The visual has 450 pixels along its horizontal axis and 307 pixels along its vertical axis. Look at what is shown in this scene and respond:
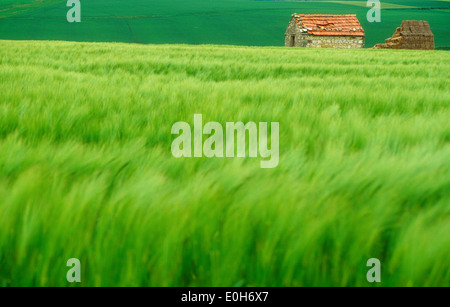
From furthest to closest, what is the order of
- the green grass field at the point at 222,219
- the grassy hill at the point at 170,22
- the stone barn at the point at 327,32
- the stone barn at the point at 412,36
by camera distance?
1. the grassy hill at the point at 170,22
2. the stone barn at the point at 412,36
3. the stone barn at the point at 327,32
4. the green grass field at the point at 222,219

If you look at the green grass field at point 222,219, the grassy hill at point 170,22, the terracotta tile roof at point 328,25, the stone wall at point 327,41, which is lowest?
the green grass field at point 222,219

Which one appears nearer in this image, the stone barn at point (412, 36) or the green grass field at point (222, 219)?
the green grass field at point (222, 219)

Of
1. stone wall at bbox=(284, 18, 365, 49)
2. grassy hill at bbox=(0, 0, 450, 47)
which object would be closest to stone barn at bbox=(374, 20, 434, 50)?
stone wall at bbox=(284, 18, 365, 49)

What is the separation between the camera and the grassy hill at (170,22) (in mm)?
31031

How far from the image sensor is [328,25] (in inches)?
1027

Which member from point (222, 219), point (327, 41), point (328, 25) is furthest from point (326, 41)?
point (222, 219)

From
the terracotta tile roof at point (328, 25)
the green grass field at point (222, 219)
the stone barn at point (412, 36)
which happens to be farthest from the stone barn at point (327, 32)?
the green grass field at point (222, 219)

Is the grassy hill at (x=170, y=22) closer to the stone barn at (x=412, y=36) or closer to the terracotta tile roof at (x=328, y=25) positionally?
the terracotta tile roof at (x=328, y=25)

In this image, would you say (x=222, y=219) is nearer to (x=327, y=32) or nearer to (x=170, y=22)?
(x=327, y=32)

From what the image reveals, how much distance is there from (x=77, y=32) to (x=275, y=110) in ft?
111

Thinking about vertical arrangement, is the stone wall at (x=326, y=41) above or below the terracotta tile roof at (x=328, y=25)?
below

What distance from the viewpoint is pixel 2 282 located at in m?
0.67

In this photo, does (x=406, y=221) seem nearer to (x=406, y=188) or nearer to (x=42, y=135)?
(x=406, y=188)

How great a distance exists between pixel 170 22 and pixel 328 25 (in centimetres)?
1683
